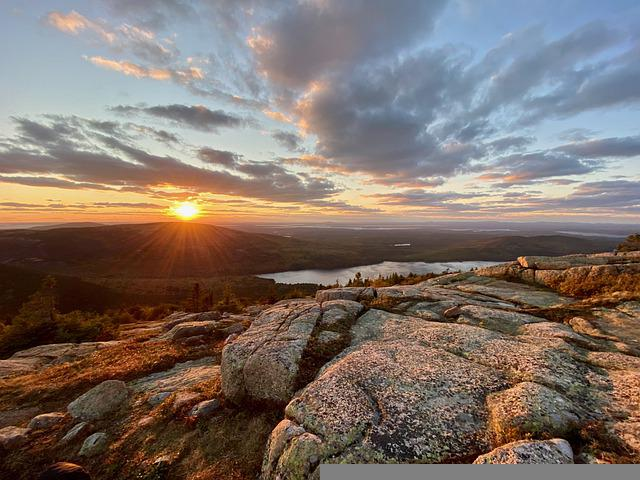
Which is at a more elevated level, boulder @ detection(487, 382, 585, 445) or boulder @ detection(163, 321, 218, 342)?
boulder @ detection(487, 382, 585, 445)

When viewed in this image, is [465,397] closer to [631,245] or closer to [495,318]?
[495,318]

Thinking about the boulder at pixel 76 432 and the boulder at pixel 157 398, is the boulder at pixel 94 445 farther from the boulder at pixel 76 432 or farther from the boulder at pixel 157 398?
the boulder at pixel 157 398

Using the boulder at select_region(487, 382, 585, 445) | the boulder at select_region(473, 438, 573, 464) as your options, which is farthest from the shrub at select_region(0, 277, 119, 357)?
the boulder at select_region(473, 438, 573, 464)

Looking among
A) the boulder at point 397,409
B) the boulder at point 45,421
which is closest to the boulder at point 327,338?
the boulder at point 397,409

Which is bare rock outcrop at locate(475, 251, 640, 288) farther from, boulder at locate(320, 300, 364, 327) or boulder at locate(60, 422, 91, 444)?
boulder at locate(60, 422, 91, 444)

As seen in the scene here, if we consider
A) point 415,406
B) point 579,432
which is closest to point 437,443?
point 415,406

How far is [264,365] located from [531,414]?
368 inches

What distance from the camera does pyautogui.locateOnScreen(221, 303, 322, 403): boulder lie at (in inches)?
448

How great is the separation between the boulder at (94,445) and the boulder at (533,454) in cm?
1321

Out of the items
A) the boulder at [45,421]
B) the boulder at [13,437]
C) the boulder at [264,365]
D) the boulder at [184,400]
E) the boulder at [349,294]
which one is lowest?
the boulder at [45,421]

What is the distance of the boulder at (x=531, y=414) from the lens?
7.23 m

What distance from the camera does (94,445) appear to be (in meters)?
10.7

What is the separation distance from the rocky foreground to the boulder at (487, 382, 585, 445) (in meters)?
0.03

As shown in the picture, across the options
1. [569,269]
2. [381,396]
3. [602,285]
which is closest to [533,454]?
[381,396]
